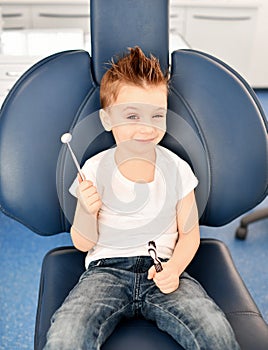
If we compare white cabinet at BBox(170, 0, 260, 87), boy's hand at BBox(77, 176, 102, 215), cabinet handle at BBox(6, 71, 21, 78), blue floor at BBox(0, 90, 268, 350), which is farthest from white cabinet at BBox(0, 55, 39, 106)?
white cabinet at BBox(170, 0, 260, 87)

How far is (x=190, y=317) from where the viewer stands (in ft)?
2.89

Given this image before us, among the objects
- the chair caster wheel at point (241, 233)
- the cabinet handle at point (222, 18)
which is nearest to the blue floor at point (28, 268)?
the chair caster wheel at point (241, 233)

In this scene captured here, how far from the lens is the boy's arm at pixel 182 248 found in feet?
3.08

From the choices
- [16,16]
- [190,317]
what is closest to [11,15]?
[16,16]

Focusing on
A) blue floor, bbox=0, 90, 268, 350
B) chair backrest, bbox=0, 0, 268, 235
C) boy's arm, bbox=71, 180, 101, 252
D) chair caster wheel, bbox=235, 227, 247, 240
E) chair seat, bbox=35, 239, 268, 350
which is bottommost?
blue floor, bbox=0, 90, 268, 350

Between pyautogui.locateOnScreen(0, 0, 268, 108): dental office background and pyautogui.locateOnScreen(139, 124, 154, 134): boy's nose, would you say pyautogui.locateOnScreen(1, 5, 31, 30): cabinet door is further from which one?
pyautogui.locateOnScreen(139, 124, 154, 134): boy's nose

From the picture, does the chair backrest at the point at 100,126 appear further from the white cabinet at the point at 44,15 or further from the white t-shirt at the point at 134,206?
the white cabinet at the point at 44,15

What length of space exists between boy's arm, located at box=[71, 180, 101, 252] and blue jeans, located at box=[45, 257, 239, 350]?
1.9 inches

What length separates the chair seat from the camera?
0.89 metres

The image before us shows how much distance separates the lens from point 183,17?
2.95 meters

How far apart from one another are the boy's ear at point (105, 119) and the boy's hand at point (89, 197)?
0.43 feet

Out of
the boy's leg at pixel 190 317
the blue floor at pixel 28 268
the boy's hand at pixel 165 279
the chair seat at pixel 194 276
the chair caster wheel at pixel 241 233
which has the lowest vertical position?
the blue floor at pixel 28 268

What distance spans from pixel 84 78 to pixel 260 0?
223 cm

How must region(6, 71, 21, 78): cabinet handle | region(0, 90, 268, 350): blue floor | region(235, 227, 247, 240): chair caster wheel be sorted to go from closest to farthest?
region(0, 90, 268, 350): blue floor, region(6, 71, 21, 78): cabinet handle, region(235, 227, 247, 240): chair caster wheel
